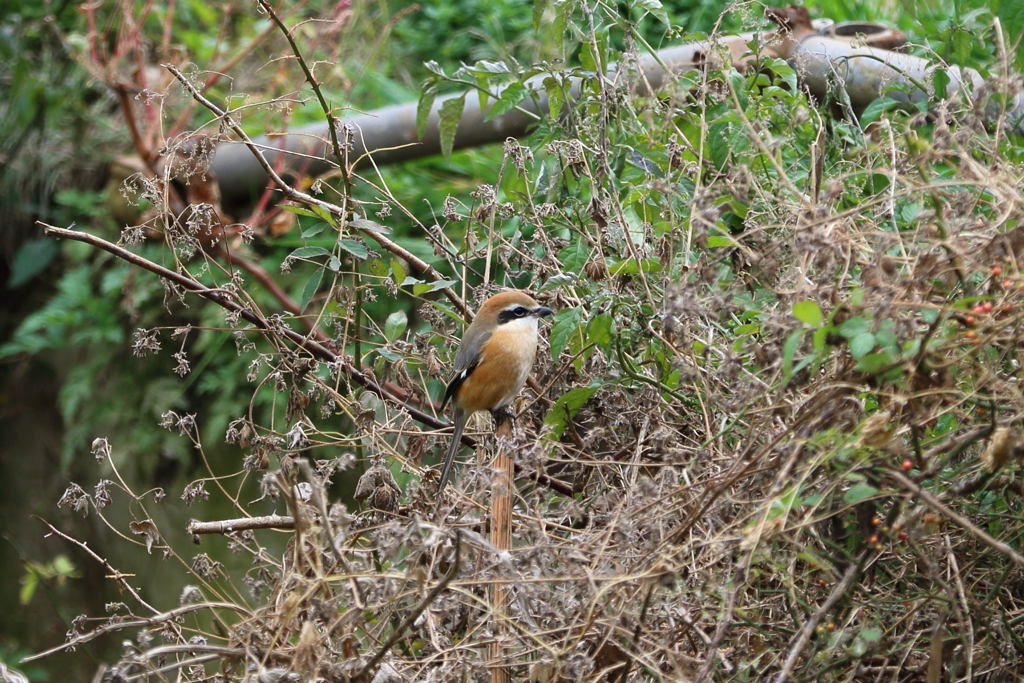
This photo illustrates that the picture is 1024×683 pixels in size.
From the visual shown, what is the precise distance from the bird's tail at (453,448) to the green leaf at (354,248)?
24.3 inches

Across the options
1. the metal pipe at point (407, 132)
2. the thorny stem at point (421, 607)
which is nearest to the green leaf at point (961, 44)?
the metal pipe at point (407, 132)

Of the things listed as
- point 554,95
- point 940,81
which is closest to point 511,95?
point 554,95

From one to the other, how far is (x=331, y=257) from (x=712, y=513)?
48.8 inches

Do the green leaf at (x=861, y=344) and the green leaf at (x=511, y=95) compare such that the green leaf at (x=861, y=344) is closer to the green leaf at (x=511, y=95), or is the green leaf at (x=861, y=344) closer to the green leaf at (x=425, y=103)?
the green leaf at (x=511, y=95)

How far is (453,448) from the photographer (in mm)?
2625

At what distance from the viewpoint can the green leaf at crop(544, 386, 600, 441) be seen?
2.32m

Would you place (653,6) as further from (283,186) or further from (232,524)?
(232,524)

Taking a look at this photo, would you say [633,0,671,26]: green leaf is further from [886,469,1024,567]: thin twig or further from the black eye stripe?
[886,469,1024,567]: thin twig

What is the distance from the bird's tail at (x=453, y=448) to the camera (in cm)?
246

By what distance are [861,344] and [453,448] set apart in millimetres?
1409

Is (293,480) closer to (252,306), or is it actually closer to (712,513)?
(252,306)

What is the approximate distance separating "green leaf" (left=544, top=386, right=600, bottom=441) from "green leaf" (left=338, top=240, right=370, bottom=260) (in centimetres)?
66

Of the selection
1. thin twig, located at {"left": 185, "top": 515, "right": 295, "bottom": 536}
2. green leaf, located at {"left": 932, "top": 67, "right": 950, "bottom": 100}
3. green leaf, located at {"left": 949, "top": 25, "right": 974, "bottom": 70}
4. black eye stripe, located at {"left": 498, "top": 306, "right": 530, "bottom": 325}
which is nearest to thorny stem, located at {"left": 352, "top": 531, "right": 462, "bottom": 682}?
thin twig, located at {"left": 185, "top": 515, "right": 295, "bottom": 536}

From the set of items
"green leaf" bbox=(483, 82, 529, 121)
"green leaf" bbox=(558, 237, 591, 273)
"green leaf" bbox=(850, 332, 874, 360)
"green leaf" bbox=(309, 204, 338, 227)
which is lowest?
"green leaf" bbox=(558, 237, 591, 273)
